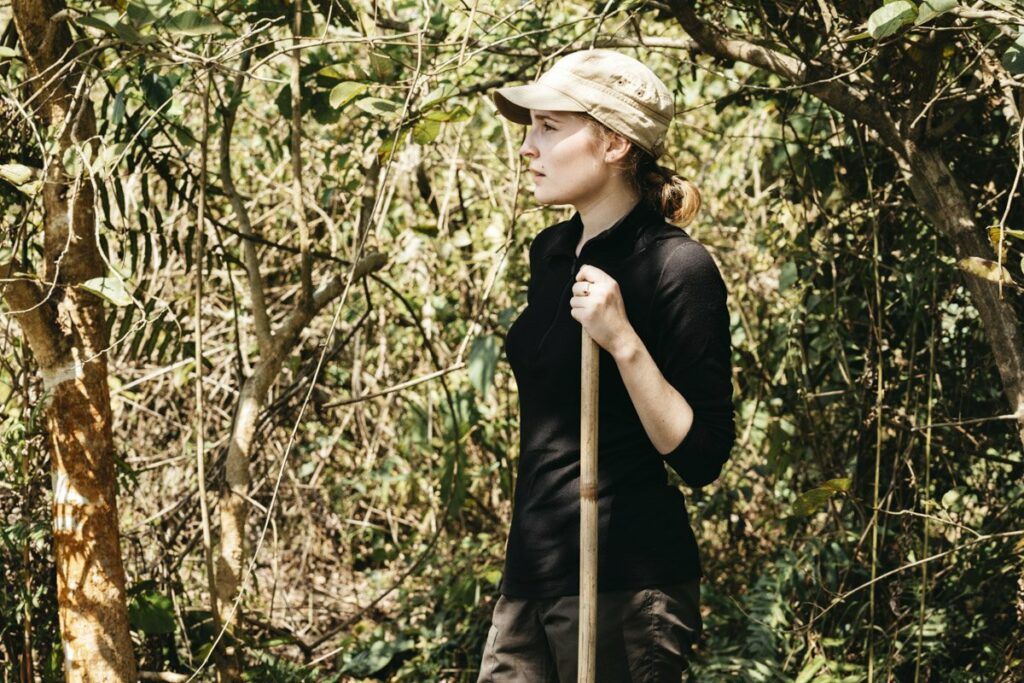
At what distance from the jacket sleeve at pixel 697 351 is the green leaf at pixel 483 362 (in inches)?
21.7

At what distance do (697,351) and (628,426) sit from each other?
0.50 ft

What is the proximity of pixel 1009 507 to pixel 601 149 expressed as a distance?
1.59 metres

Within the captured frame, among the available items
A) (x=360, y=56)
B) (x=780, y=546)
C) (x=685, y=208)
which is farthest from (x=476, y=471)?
(x=685, y=208)

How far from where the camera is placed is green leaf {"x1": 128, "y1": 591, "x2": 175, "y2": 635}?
115 inches

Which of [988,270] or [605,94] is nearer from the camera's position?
[605,94]

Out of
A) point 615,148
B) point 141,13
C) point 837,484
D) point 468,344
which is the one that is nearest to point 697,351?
point 615,148

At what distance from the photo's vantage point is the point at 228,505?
9.48ft

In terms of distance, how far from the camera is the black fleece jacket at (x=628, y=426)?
5.53 ft

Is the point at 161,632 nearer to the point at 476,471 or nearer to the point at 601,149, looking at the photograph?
the point at 476,471

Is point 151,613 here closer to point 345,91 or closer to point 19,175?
point 19,175

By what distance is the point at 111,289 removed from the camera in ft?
7.32

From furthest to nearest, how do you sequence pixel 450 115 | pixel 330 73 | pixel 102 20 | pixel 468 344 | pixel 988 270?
pixel 468 344, pixel 330 73, pixel 450 115, pixel 102 20, pixel 988 270

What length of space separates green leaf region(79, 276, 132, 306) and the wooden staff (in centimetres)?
98

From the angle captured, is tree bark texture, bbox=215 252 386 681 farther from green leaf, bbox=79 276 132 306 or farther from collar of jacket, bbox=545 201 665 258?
collar of jacket, bbox=545 201 665 258
